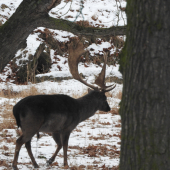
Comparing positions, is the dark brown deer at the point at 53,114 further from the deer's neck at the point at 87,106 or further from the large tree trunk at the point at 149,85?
the large tree trunk at the point at 149,85

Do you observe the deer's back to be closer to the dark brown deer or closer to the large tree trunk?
the dark brown deer

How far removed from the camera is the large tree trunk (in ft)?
8.09

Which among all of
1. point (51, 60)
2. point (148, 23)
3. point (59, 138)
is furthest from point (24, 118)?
point (51, 60)

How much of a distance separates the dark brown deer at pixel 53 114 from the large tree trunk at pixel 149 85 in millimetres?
2135

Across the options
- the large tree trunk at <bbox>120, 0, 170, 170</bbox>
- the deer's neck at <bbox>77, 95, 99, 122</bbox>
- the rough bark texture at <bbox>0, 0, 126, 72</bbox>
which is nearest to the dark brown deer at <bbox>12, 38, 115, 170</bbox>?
the deer's neck at <bbox>77, 95, 99, 122</bbox>

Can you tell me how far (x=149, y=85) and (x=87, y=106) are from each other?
3.04 metres

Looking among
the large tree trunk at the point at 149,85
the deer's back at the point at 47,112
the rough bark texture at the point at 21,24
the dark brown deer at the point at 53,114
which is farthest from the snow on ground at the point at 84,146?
the large tree trunk at the point at 149,85

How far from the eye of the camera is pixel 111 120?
8.30 meters

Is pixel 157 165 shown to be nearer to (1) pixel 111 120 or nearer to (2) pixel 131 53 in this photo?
(2) pixel 131 53

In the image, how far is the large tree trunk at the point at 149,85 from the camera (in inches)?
97.1

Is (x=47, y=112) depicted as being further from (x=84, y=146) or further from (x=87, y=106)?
(x=84, y=146)

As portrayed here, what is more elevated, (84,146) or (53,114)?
(53,114)

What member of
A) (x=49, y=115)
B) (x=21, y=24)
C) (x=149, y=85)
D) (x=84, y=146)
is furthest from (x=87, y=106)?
(x=149, y=85)

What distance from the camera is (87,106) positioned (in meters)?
5.47
